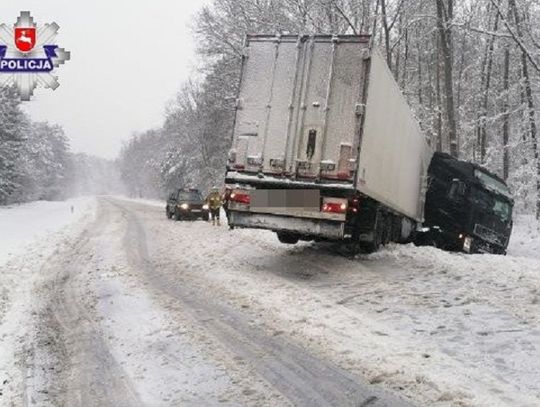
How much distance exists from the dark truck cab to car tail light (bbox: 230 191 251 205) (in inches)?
330

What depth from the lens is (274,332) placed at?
654cm

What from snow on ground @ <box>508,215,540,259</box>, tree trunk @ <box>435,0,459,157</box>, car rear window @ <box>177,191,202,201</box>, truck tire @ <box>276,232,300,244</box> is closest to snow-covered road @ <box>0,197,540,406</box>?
truck tire @ <box>276,232,300,244</box>

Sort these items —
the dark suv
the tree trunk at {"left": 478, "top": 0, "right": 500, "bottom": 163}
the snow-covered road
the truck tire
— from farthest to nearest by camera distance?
1. the tree trunk at {"left": 478, "top": 0, "right": 500, "bottom": 163}
2. the dark suv
3. the truck tire
4. the snow-covered road

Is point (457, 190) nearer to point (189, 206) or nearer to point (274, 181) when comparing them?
point (274, 181)

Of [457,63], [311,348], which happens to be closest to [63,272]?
[311,348]

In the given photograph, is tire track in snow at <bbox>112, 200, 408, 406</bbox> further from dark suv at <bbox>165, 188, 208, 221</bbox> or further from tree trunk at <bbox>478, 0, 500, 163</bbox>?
tree trunk at <bbox>478, 0, 500, 163</bbox>

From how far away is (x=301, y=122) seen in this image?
10.2 meters

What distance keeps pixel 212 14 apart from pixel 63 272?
26.4 meters

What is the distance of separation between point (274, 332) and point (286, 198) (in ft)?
13.1

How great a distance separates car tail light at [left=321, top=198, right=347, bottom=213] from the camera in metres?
9.85

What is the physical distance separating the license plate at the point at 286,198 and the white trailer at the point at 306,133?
0.02 metres

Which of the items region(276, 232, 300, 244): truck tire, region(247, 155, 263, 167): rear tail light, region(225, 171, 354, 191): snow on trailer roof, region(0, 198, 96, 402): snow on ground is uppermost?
region(247, 155, 263, 167): rear tail light

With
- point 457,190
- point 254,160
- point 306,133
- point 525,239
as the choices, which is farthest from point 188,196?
point 306,133

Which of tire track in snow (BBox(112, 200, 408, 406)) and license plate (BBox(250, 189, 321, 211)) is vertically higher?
license plate (BBox(250, 189, 321, 211))
